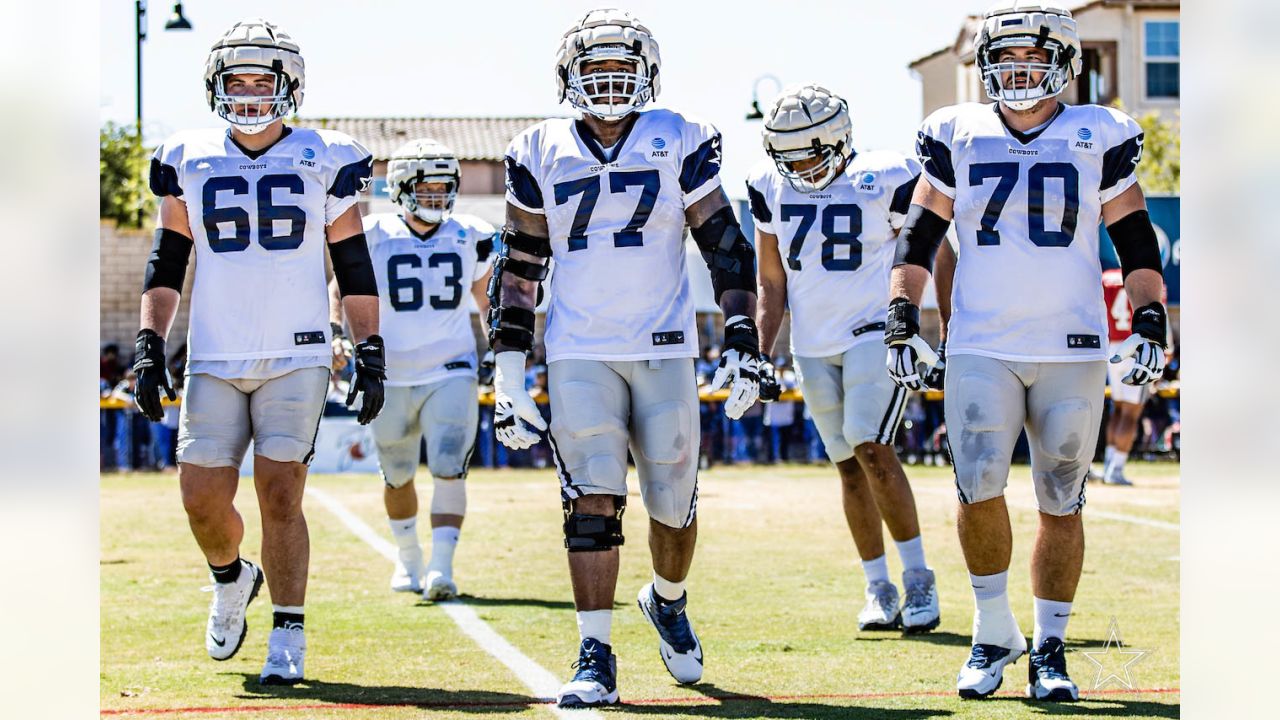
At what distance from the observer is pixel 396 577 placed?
370 inches

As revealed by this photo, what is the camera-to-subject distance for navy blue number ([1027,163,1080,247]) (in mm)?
5754

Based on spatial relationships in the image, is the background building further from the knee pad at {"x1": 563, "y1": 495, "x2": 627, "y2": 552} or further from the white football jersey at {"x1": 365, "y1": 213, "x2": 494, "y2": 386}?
the knee pad at {"x1": 563, "y1": 495, "x2": 627, "y2": 552}

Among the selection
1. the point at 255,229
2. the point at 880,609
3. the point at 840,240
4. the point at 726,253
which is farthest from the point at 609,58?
the point at 880,609

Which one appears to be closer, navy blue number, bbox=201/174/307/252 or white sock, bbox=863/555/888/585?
navy blue number, bbox=201/174/307/252

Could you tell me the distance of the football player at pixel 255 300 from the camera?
6195 millimetres

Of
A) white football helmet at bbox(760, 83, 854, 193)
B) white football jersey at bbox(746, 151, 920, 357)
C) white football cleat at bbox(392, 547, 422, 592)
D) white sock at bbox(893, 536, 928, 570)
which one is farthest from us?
white football cleat at bbox(392, 547, 422, 592)

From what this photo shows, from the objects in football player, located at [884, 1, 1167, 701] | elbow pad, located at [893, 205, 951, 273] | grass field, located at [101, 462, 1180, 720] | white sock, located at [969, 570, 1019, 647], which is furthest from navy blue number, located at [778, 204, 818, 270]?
white sock, located at [969, 570, 1019, 647]

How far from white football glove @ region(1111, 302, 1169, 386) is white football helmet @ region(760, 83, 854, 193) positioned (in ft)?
6.88

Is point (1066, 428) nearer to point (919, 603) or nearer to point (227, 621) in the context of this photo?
point (919, 603)

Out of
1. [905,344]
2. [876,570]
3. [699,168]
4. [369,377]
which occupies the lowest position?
[876,570]

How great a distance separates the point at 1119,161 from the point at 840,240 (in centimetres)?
219

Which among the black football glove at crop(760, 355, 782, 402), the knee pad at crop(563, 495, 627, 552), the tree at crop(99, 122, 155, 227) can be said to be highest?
the tree at crop(99, 122, 155, 227)

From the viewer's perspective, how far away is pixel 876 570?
7727mm
